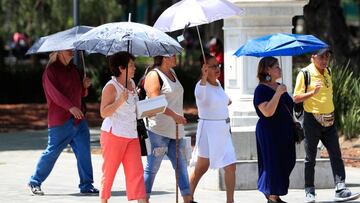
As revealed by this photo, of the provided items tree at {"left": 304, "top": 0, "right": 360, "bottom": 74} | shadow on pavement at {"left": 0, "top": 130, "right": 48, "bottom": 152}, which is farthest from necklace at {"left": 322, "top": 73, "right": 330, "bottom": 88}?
tree at {"left": 304, "top": 0, "right": 360, "bottom": 74}

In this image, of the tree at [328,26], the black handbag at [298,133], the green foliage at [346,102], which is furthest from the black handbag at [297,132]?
the tree at [328,26]

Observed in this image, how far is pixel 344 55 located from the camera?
22.3m

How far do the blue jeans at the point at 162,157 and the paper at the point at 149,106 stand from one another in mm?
591

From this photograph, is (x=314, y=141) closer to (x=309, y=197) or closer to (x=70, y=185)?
(x=309, y=197)

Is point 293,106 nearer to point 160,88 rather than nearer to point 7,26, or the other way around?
point 160,88

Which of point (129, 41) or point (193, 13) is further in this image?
point (193, 13)

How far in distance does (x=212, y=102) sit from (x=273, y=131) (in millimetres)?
706

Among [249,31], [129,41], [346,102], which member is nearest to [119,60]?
[129,41]

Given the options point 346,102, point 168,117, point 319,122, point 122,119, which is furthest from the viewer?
point 346,102

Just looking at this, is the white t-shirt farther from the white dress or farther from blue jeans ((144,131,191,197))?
blue jeans ((144,131,191,197))

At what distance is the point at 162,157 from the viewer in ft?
34.3

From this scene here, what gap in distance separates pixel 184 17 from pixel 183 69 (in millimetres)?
16774

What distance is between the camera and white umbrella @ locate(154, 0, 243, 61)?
10.2 meters

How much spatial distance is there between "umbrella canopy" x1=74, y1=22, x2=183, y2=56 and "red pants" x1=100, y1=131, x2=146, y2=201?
88cm
